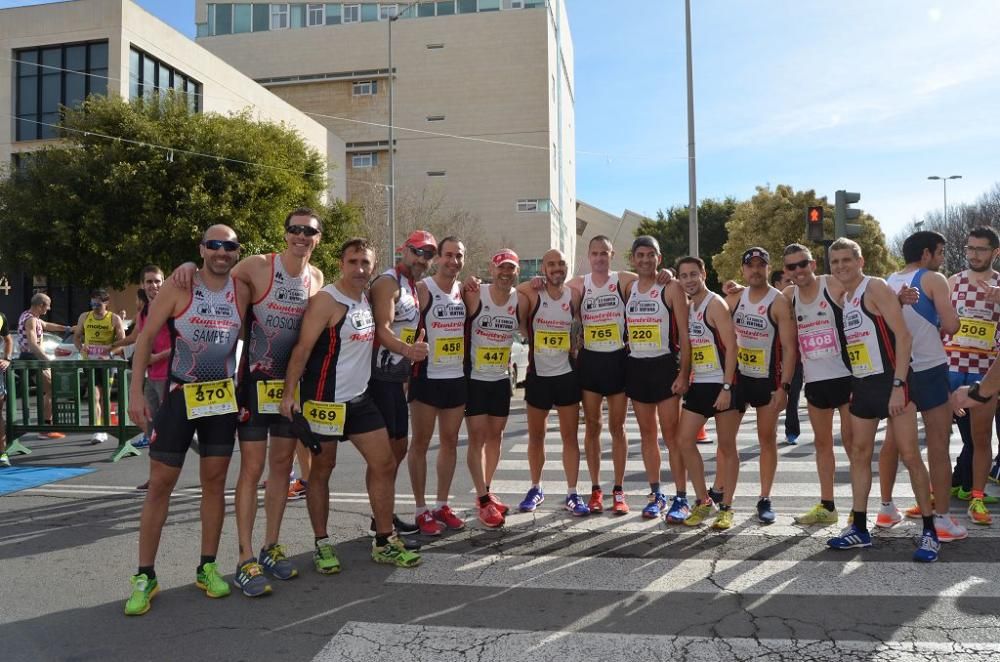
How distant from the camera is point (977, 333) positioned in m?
6.23

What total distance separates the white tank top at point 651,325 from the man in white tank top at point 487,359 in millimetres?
960

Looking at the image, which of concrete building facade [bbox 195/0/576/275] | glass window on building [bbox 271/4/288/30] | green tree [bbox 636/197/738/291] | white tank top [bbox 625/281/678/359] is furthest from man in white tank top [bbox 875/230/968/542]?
glass window on building [bbox 271/4/288/30]

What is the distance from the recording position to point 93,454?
9375mm

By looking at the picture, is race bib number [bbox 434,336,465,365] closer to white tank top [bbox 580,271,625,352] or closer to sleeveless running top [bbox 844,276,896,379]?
white tank top [bbox 580,271,625,352]

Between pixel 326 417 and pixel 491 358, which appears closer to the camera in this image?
pixel 326 417

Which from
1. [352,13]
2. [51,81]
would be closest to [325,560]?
[51,81]

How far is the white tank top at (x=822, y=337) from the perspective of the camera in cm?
536

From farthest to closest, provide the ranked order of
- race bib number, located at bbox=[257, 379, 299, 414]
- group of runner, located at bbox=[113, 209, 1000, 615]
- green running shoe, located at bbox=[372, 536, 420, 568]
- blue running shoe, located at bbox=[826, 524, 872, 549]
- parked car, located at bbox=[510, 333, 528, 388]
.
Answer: parked car, located at bbox=[510, 333, 528, 388]
blue running shoe, located at bbox=[826, 524, 872, 549]
green running shoe, located at bbox=[372, 536, 420, 568]
race bib number, located at bbox=[257, 379, 299, 414]
group of runner, located at bbox=[113, 209, 1000, 615]

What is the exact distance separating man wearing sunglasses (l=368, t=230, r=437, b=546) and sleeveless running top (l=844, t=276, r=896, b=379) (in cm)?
285

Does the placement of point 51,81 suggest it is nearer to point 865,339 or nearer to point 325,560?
point 325,560

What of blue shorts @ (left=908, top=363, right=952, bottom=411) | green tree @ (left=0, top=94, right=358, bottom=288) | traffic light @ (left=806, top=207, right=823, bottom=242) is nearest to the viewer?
blue shorts @ (left=908, top=363, right=952, bottom=411)

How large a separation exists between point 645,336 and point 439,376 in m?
1.62

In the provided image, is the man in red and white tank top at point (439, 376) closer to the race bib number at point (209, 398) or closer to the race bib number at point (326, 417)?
the race bib number at point (326, 417)

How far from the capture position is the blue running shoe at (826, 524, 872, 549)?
197 inches
